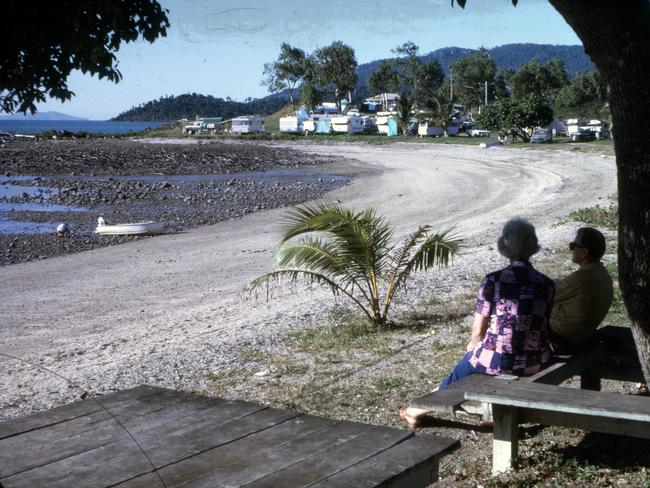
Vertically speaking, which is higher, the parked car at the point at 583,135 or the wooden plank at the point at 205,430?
the wooden plank at the point at 205,430

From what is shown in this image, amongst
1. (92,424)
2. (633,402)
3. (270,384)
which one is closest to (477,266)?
(270,384)

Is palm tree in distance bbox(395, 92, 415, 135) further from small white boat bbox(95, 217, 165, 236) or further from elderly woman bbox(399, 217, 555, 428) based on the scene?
elderly woman bbox(399, 217, 555, 428)

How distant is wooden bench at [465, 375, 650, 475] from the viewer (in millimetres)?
3760

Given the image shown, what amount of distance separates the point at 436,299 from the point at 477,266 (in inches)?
94.6

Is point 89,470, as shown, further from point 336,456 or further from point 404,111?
point 404,111

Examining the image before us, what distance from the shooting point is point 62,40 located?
3709 mm

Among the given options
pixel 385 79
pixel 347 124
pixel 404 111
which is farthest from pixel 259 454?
pixel 385 79

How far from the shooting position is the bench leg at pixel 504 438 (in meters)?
4.18

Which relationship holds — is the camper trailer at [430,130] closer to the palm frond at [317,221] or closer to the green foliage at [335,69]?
the green foliage at [335,69]

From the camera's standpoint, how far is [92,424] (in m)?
3.26

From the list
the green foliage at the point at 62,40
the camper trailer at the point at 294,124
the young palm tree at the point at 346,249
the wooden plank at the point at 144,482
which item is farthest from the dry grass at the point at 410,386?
the camper trailer at the point at 294,124

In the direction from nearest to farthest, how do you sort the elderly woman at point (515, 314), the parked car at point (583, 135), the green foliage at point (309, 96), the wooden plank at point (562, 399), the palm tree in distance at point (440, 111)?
the wooden plank at point (562, 399) < the elderly woman at point (515, 314) < the parked car at point (583, 135) < the palm tree in distance at point (440, 111) < the green foliage at point (309, 96)

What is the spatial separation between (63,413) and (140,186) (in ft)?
95.0

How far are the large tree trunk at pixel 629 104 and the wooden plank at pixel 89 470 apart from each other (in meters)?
1.95
